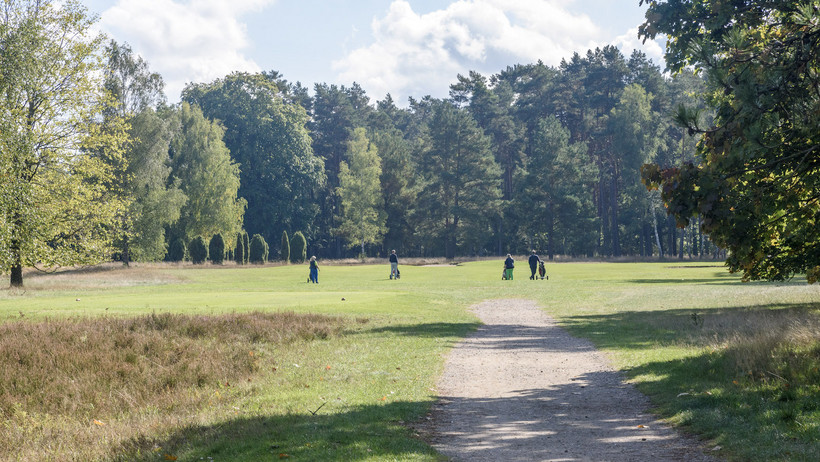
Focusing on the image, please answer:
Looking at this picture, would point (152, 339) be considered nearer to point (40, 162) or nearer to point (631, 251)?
point (40, 162)

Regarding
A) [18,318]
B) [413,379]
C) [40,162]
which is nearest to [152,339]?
[18,318]

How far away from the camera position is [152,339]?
1764cm

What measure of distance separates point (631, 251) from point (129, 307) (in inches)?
3543

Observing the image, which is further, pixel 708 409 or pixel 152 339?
pixel 152 339

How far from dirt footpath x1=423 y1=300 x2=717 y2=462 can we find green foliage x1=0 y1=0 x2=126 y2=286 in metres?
24.0

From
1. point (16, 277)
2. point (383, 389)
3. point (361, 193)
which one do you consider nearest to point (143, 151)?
point (16, 277)

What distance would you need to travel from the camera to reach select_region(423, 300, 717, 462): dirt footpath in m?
8.23

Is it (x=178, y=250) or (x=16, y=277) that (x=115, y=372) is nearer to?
(x=16, y=277)

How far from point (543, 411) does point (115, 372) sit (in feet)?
32.2

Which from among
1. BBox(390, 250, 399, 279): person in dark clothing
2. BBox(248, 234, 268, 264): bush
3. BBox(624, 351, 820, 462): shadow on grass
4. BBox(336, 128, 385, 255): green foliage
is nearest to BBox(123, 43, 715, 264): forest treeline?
BBox(336, 128, 385, 255): green foliage

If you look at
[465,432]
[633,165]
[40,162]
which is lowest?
[465,432]

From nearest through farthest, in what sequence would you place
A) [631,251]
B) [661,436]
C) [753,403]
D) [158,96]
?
[661,436] < [753,403] < [158,96] < [631,251]

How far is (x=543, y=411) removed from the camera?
34.2 feet

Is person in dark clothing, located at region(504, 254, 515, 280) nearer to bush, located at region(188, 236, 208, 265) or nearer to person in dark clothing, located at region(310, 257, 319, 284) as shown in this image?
person in dark clothing, located at region(310, 257, 319, 284)
